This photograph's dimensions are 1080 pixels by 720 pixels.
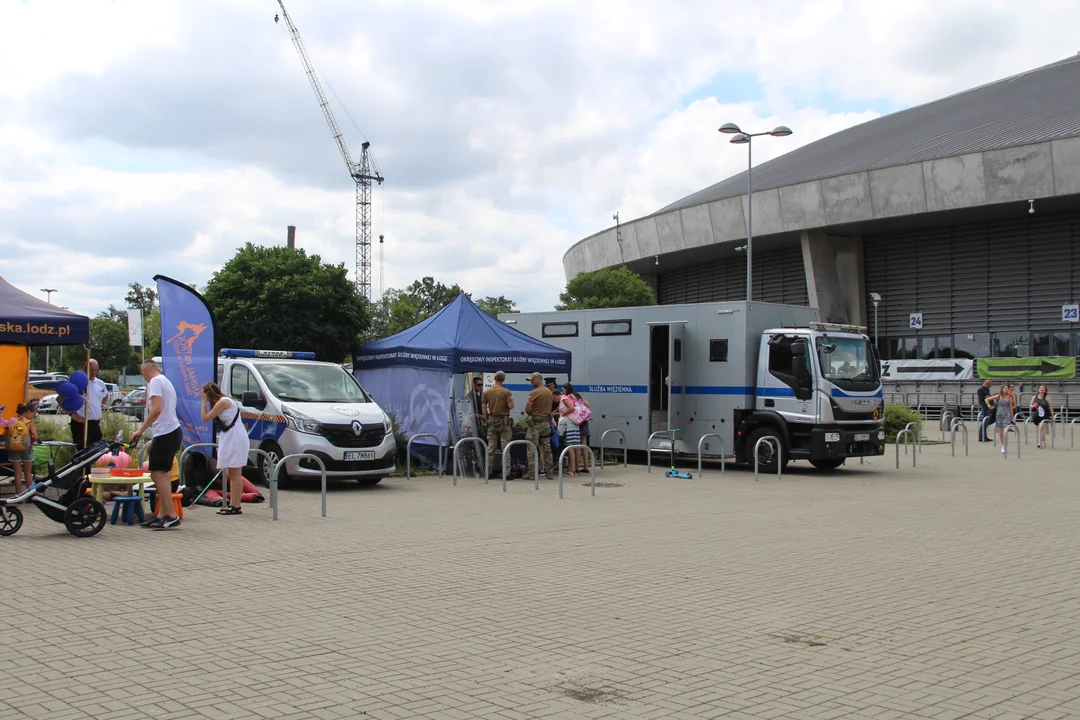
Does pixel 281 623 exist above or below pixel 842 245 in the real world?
below

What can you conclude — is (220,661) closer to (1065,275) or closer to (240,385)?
(240,385)

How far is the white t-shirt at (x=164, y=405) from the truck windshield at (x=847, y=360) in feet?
38.4

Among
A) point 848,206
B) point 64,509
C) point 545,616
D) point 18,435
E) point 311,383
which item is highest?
point 848,206

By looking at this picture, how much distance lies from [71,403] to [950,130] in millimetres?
44968

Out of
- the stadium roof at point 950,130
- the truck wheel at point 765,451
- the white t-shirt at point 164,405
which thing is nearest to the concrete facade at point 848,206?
the stadium roof at point 950,130

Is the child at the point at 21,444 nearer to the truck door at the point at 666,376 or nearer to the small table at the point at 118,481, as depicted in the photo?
the small table at the point at 118,481

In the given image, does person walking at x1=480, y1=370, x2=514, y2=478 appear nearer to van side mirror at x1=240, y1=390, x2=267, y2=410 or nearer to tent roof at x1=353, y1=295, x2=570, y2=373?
tent roof at x1=353, y1=295, x2=570, y2=373

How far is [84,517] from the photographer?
9.58 metres

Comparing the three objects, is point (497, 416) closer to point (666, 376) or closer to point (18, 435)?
point (666, 376)

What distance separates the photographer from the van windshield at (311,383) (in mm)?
14922

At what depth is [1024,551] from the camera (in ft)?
31.1

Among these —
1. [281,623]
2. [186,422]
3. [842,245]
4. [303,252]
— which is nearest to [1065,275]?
[842,245]

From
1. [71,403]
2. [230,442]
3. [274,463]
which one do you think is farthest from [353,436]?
[71,403]

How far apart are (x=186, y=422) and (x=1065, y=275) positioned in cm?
4078
